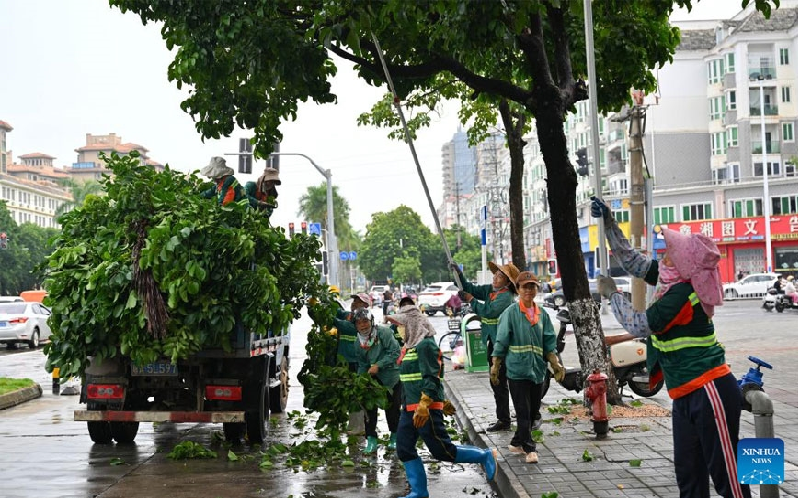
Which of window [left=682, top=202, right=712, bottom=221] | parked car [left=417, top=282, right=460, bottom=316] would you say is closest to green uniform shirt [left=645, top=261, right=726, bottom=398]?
parked car [left=417, top=282, right=460, bottom=316]

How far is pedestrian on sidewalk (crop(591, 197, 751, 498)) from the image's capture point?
511 centimetres

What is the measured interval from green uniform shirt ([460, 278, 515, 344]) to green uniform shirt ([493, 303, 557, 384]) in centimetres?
166

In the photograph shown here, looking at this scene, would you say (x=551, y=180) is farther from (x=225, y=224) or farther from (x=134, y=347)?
(x=134, y=347)

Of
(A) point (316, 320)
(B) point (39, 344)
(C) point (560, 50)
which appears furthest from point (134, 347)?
(B) point (39, 344)

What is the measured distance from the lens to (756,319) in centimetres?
3294

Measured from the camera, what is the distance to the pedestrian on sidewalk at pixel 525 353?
8977 mm

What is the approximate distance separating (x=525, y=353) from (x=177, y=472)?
3470 millimetres

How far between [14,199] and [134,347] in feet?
417

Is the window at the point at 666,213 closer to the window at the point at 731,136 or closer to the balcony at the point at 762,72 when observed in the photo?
the window at the point at 731,136

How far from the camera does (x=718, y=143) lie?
65750 mm

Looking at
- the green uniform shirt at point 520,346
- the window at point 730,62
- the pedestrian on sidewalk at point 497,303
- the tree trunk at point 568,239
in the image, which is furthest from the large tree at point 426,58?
the window at point 730,62

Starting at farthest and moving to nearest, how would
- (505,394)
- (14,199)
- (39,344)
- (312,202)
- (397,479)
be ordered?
(14,199), (312,202), (39,344), (505,394), (397,479)

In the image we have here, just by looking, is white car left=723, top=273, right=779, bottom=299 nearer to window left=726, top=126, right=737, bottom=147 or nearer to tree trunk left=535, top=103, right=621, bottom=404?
window left=726, top=126, right=737, bottom=147

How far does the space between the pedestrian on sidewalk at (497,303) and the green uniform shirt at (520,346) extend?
1.35 m
